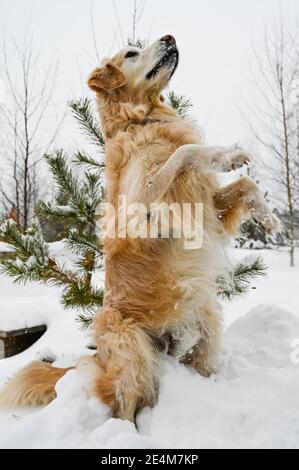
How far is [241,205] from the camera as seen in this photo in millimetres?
2725

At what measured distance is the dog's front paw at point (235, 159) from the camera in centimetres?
233

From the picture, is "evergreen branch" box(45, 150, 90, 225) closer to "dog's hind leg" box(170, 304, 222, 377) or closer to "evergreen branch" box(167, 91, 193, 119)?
"evergreen branch" box(167, 91, 193, 119)

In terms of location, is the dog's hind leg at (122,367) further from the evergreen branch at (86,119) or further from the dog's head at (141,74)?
the evergreen branch at (86,119)

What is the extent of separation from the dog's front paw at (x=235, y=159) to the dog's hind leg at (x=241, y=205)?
391mm

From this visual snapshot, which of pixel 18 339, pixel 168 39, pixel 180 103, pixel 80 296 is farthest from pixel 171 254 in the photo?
pixel 18 339

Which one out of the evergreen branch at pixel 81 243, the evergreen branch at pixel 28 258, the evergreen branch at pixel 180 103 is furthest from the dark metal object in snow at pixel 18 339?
the evergreen branch at pixel 180 103

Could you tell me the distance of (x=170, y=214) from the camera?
7.97ft

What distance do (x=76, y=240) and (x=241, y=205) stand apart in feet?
5.13

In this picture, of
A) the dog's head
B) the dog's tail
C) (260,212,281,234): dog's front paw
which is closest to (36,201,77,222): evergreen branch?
the dog's head

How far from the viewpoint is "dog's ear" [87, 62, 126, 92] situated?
3.04 meters

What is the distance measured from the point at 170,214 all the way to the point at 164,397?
110 cm

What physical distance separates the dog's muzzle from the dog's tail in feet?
7.83

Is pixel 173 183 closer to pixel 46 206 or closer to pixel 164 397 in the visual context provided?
pixel 164 397

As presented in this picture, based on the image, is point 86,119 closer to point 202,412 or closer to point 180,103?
point 180,103
